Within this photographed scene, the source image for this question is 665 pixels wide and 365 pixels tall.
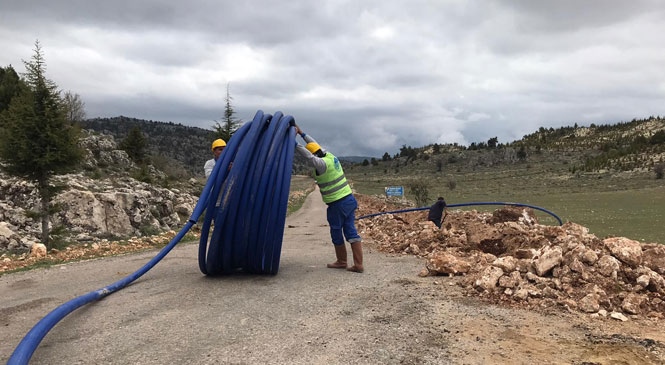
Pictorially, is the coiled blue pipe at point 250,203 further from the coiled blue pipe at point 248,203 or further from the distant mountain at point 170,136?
the distant mountain at point 170,136

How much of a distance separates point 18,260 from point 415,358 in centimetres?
909

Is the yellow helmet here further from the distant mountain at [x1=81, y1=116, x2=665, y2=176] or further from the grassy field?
the distant mountain at [x1=81, y1=116, x2=665, y2=176]

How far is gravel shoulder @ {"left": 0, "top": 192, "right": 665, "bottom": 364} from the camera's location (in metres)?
3.92

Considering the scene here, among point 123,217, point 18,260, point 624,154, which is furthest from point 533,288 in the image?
point 624,154

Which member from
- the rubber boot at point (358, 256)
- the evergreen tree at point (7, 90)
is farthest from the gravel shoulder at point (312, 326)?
the evergreen tree at point (7, 90)

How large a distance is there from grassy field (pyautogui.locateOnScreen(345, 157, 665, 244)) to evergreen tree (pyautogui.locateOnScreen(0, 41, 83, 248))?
15.8 m

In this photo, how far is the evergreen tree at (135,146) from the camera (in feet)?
132

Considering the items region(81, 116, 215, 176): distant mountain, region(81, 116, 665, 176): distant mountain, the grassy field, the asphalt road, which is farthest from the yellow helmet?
region(81, 116, 215, 176): distant mountain

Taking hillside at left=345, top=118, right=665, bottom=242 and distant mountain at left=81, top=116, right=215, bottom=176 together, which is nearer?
hillside at left=345, top=118, right=665, bottom=242

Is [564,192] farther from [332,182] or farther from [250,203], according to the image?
[250,203]

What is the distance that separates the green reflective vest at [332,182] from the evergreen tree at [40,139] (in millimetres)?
10271

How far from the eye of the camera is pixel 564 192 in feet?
136

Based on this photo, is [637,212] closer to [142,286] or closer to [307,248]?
[307,248]

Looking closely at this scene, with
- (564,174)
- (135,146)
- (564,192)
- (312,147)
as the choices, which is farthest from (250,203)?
(564,174)
